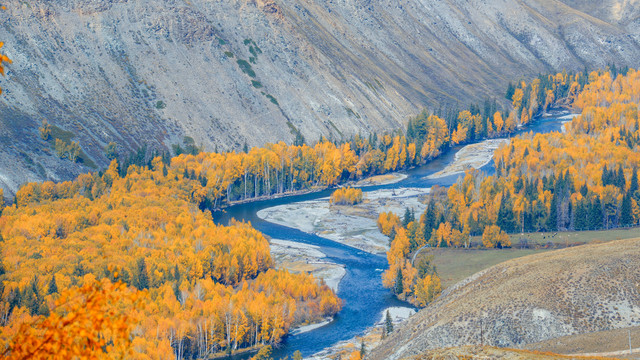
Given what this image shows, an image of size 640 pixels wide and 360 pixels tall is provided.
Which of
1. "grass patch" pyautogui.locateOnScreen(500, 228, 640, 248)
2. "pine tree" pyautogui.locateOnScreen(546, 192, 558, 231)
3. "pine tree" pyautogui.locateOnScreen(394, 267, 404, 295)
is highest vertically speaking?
"pine tree" pyautogui.locateOnScreen(546, 192, 558, 231)

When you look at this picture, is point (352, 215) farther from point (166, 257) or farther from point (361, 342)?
point (361, 342)

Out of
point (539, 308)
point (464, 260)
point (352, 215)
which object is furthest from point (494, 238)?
point (539, 308)

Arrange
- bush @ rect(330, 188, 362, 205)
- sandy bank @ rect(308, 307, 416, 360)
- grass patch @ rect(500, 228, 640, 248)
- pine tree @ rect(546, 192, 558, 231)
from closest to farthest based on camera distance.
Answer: sandy bank @ rect(308, 307, 416, 360), grass patch @ rect(500, 228, 640, 248), pine tree @ rect(546, 192, 558, 231), bush @ rect(330, 188, 362, 205)

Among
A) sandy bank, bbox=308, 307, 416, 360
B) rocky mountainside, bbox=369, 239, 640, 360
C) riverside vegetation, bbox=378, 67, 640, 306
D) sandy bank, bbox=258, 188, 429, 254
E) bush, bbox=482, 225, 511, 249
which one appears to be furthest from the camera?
sandy bank, bbox=258, 188, 429, 254

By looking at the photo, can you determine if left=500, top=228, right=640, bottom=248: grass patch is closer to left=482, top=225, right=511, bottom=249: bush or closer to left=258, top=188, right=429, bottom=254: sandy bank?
left=482, top=225, right=511, bottom=249: bush

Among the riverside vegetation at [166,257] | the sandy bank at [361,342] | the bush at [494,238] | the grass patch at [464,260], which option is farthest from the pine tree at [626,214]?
the sandy bank at [361,342]

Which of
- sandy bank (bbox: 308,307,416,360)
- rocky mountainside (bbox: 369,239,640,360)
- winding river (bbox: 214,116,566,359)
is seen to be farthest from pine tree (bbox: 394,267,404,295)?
rocky mountainside (bbox: 369,239,640,360)

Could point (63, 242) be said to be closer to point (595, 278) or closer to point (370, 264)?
point (370, 264)

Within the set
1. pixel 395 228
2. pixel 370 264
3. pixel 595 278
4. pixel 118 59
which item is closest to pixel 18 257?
pixel 370 264
